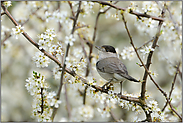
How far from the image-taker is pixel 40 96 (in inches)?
75.1

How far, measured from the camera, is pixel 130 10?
200 centimetres

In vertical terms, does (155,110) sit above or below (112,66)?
below

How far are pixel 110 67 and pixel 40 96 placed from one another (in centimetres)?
85

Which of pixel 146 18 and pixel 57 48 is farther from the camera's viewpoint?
pixel 146 18

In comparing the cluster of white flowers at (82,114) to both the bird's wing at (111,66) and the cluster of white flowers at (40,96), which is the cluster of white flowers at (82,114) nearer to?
the cluster of white flowers at (40,96)

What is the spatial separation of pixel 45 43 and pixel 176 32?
1.44 metres

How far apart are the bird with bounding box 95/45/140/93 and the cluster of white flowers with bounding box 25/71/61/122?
57cm

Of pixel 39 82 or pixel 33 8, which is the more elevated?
pixel 33 8

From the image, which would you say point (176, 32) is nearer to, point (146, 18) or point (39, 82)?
point (146, 18)

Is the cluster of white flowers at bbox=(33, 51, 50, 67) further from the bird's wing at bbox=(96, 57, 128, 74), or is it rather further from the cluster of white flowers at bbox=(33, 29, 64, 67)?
the bird's wing at bbox=(96, 57, 128, 74)

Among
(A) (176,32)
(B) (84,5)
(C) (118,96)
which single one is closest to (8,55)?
(B) (84,5)

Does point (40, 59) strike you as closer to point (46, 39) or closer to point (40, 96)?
point (46, 39)

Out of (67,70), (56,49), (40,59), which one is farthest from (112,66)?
(40,59)

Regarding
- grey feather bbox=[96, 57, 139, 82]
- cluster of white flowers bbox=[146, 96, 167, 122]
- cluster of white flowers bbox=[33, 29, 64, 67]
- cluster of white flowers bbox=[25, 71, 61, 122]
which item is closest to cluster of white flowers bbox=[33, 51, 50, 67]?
cluster of white flowers bbox=[33, 29, 64, 67]
